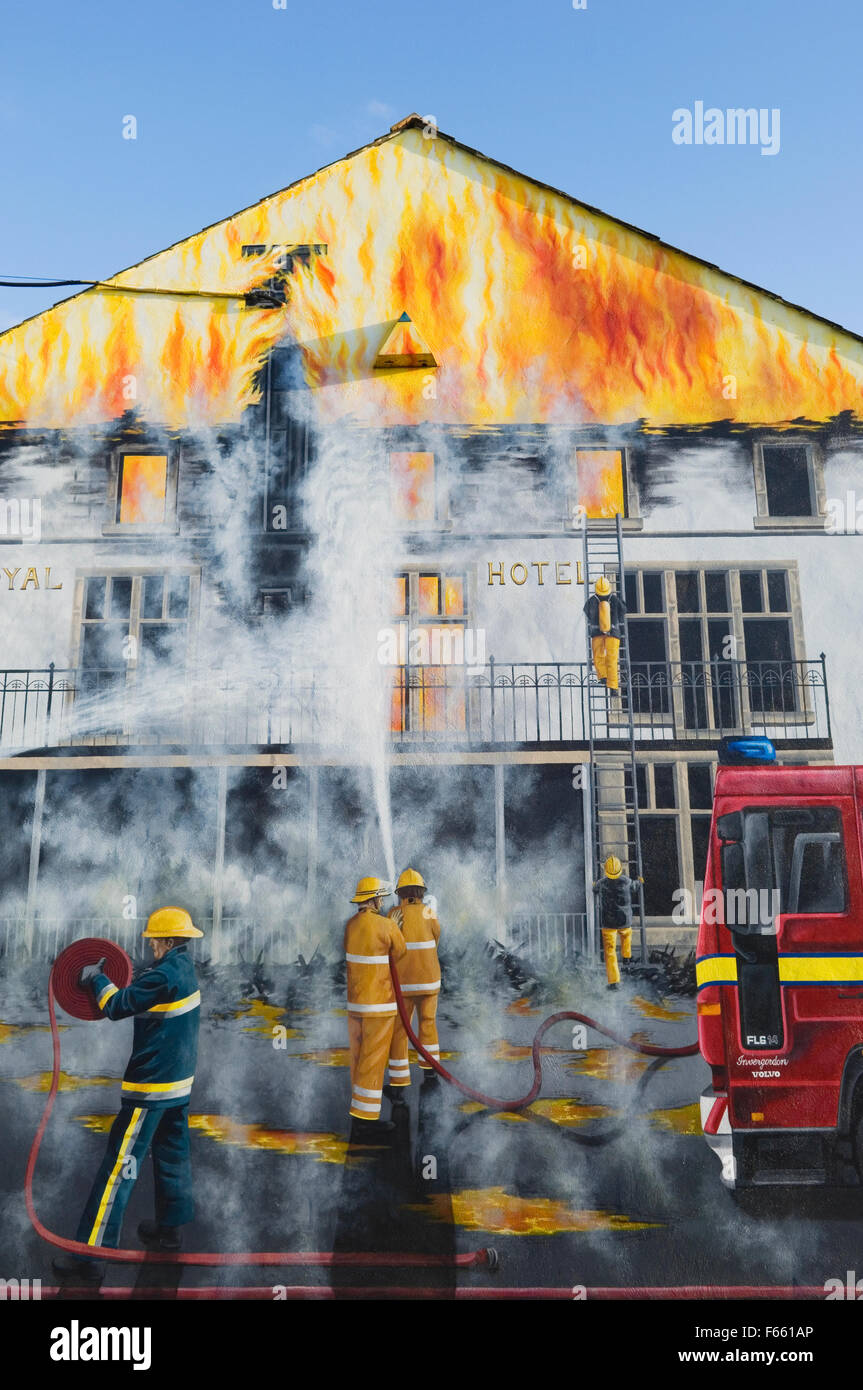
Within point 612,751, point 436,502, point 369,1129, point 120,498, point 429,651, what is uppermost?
point 120,498

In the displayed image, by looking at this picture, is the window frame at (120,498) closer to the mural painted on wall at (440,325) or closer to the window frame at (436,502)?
the mural painted on wall at (440,325)

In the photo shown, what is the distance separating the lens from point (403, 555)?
683cm

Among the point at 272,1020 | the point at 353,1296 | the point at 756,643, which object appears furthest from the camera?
the point at 756,643

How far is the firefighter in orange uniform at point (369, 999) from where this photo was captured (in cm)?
614

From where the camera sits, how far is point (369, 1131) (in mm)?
6098

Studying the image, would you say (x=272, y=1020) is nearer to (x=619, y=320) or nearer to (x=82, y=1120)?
(x=82, y=1120)

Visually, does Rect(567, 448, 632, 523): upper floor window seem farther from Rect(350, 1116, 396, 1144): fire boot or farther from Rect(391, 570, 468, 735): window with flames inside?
Rect(350, 1116, 396, 1144): fire boot

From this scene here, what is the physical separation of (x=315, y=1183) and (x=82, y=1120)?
1.49m

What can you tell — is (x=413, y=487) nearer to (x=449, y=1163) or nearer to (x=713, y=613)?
(x=713, y=613)

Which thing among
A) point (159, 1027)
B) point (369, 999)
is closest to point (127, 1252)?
point (159, 1027)

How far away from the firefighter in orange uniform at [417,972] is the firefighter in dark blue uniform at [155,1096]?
1.28 m

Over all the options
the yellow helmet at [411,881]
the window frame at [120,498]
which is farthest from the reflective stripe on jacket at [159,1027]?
the window frame at [120,498]

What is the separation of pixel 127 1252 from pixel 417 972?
2.32 meters
